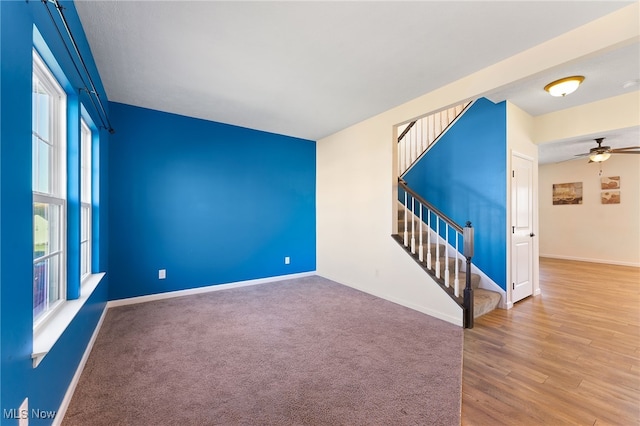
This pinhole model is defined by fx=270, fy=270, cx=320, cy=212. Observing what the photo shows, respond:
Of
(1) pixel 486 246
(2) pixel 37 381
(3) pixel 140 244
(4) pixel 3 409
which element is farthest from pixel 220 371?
(1) pixel 486 246

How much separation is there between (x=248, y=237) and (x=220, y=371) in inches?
104

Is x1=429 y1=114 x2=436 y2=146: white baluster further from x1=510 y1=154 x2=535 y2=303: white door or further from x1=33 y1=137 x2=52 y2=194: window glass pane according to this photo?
x1=33 y1=137 x2=52 y2=194: window glass pane

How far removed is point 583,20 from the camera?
1995mm

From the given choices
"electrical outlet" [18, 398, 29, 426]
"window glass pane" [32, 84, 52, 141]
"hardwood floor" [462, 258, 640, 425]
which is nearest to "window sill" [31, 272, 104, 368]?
"electrical outlet" [18, 398, 29, 426]

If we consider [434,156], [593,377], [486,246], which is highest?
[434,156]

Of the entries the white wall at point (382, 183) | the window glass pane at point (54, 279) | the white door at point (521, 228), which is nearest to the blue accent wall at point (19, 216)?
the window glass pane at point (54, 279)

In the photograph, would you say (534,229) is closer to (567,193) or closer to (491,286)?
(491,286)

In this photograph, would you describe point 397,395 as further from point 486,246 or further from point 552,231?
point 552,231

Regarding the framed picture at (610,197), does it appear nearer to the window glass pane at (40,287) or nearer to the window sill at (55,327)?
the window sill at (55,327)

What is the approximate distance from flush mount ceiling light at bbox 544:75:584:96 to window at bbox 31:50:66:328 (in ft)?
14.4

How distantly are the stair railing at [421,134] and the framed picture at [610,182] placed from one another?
5.05m

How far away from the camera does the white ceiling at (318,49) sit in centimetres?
190

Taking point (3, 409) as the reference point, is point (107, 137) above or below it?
above

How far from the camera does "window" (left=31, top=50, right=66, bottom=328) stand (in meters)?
1.59
